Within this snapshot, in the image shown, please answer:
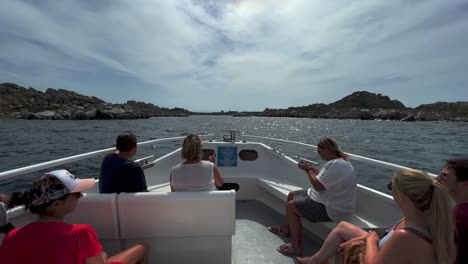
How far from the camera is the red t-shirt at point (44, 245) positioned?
3.91 ft

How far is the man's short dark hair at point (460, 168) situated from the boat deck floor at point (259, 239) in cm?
165

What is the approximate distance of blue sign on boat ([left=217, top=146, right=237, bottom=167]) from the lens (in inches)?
200

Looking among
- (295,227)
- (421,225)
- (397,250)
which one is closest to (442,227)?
(421,225)

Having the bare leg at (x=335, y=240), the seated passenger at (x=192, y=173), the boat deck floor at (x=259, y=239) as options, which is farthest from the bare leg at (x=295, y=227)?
the seated passenger at (x=192, y=173)

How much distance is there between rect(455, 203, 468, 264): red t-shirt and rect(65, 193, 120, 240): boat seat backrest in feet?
7.40

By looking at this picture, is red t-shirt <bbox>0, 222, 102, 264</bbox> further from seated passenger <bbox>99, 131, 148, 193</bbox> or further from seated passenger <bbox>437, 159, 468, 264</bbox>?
seated passenger <bbox>437, 159, 468, 264</bbox>

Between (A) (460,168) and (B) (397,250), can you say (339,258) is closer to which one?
(B) (397,250)

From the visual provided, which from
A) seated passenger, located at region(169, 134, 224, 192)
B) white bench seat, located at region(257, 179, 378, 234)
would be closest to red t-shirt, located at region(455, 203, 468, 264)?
white bench seat, located at region(257, 179, 378, 234)

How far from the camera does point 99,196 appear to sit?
2.03 m

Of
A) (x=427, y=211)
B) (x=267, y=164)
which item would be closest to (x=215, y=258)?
(x=427, y=211)

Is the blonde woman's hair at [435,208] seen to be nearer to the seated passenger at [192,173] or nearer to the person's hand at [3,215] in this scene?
the seated passenger at [192,173]

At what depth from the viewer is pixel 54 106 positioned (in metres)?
70.6

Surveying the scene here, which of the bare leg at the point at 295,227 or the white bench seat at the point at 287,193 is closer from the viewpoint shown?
the white bench seat at the point at 287,193

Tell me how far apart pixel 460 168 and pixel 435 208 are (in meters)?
0.72
